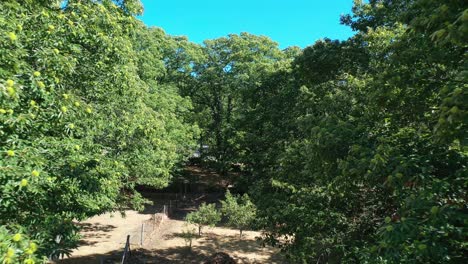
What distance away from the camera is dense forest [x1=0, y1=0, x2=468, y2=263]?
398 centimetres

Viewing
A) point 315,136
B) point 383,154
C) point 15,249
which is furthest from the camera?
point 315,136

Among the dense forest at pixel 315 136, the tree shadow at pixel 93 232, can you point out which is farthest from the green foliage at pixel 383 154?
the tree shadow at pixel 93 232

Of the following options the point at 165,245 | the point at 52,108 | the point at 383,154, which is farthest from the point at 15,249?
the point at 165,245

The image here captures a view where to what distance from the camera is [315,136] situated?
6.62 m

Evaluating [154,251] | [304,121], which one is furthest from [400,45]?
[154,251]

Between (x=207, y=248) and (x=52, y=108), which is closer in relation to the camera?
(x=52, y=108)

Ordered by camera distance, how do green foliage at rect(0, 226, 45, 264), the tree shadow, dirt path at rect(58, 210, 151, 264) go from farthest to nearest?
the tree shadow
dirt path at rect(58, 210, 151, 264)
green foliage at rect(0, 226, 45, 264)

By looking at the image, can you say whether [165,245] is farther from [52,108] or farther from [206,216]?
[52,108]

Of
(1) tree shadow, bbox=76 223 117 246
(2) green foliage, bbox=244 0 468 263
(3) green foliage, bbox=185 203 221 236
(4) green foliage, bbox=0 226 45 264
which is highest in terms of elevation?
(2) green foliage, bbox=244 0 468 263

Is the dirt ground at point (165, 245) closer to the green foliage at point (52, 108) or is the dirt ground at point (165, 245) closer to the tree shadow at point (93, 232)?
the tree shadow at point (93, 232)

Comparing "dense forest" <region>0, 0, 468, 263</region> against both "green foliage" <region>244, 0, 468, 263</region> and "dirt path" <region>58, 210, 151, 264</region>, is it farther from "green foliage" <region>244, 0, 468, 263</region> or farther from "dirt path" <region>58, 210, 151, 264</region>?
"dirt path" <region>58, 210, 151, 264</region>

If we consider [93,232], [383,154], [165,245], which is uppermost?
[383,154]

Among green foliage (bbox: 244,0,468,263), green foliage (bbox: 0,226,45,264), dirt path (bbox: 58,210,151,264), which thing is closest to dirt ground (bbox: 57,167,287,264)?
dirt path (bbox: 58,210,151,264)

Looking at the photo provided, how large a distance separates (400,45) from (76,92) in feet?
22.7
